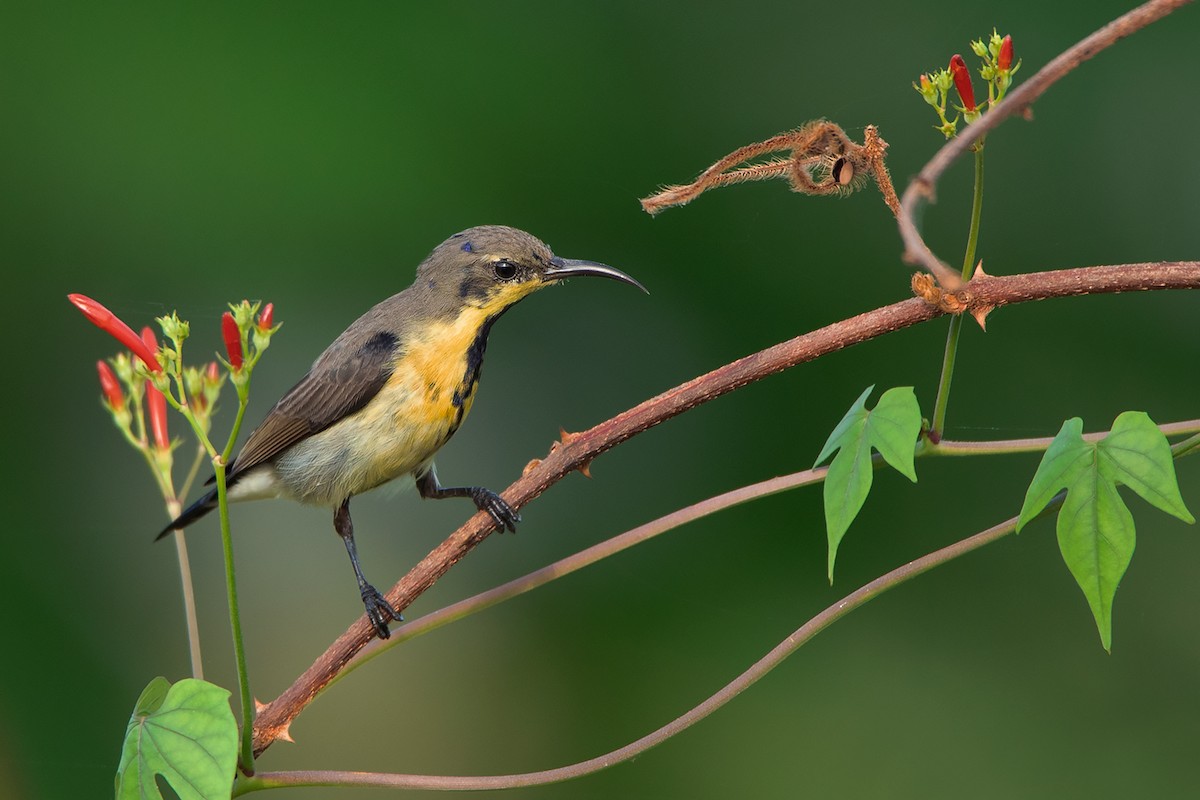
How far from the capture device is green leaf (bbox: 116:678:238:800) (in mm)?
1383

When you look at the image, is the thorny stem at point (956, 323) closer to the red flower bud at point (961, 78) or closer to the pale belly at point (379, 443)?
the red flower bud at point (961, 78)

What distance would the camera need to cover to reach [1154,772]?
3654mm

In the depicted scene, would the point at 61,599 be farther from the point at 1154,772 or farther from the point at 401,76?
the point at 1154,772

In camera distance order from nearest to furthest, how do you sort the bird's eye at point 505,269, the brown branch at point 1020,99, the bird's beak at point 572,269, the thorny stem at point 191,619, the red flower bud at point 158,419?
the brown branch at point 1020,99
the thorny stem at point 191,619
the red flower bud at point 158,419
the bird's beak at point 572,269
the bird's eye at point 505,269

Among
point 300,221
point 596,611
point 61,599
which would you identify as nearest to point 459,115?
point 300,221

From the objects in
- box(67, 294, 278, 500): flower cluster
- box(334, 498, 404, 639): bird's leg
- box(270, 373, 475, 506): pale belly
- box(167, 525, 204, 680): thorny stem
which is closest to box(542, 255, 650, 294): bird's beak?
box(270, 373, 475, 506): pale belly

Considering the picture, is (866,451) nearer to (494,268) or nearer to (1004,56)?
(1004,56)

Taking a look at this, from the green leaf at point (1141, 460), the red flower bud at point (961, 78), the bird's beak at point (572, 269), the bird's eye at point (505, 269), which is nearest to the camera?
the green leaf at point (1141, 460)

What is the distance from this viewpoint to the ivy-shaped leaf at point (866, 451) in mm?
1378

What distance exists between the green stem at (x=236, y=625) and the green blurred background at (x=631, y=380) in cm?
235

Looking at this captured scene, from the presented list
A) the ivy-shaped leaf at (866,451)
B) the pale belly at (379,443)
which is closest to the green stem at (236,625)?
the ivy-shaped leaf at (866,451)

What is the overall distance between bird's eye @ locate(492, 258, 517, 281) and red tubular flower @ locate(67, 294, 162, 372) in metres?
1.18

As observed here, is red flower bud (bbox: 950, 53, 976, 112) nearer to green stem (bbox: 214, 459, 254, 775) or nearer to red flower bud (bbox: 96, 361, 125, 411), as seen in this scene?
green stem (bbox: 214, 459, 254, 775)

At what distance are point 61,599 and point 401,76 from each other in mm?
2176
